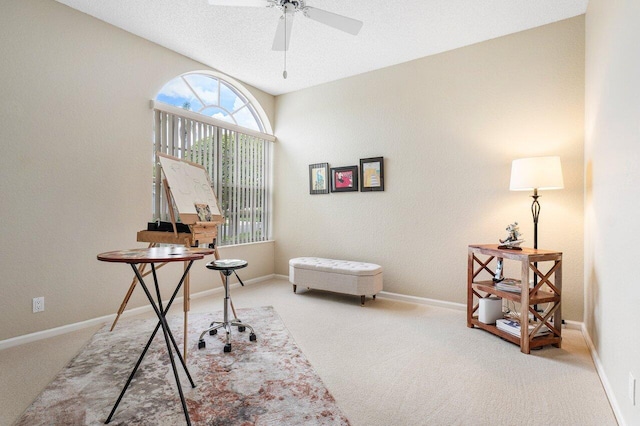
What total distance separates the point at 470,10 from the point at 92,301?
178 inches

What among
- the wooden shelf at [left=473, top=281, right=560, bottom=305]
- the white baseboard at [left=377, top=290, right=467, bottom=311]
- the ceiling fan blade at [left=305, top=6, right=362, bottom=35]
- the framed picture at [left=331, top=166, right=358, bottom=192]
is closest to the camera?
the ceiling fan blade at [left=305, top=6, right=362, bottom=35]

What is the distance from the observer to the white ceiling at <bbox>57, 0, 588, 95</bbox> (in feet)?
9.29

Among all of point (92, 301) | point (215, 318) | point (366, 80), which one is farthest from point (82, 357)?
point (366, 80)

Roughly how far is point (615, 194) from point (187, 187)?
3.20 meters

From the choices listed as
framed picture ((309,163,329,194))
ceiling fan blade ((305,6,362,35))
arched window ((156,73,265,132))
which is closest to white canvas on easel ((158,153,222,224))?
arched window ((156,73,265,132))

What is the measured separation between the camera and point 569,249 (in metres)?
3.00

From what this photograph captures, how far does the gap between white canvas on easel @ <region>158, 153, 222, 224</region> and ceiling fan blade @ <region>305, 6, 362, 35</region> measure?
171 centimetres

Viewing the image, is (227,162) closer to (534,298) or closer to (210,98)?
(210,98)

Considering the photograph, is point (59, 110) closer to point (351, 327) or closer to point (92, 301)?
point (92, 301)

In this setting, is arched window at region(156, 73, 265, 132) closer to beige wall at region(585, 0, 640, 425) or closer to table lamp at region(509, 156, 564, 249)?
table lamp at region(509, 156, 564, 249)

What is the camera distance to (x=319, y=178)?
4.66 meters

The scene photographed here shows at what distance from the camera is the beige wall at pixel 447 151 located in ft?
9.89

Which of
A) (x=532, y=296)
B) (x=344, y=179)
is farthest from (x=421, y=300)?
(x=344, y=179)

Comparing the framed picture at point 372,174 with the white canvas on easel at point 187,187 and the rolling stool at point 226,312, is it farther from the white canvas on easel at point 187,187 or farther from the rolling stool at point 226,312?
the rolling stool at point 226,312
